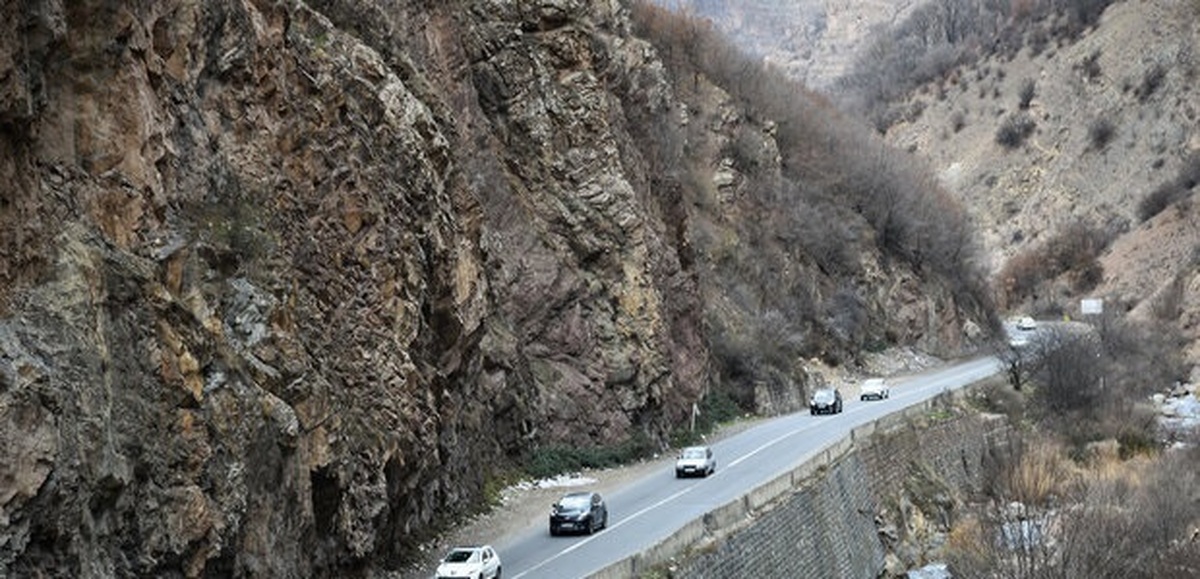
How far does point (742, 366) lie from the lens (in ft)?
170

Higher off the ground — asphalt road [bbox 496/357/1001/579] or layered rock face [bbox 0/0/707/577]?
layered rock face [bbox 0/0/707/577]

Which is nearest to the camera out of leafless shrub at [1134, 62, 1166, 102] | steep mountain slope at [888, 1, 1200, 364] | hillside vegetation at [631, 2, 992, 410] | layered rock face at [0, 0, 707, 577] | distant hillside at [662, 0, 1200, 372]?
layered rock face at [0, 0, 707, 577]

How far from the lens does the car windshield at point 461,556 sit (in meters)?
21.9

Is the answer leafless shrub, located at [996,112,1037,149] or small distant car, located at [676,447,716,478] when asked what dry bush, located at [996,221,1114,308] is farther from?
small distant car, located at [676,447,716,478]

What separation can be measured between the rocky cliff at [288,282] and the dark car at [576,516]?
2.67m

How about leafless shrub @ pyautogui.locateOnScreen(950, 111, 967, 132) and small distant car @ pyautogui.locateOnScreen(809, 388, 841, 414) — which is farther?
leafless shrub @ pyautogui.locateOnScreen(950, 111, 967, 132)

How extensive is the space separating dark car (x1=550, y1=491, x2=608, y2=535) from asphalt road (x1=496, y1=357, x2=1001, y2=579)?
21 cm

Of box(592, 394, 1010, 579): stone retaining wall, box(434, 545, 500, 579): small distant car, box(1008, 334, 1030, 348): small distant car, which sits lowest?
box(592, 394, 1010, 579): stone retaining wall

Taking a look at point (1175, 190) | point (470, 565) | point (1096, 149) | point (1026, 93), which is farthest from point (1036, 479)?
point (1026, 93)

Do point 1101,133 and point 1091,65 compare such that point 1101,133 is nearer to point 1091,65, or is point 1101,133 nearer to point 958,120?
point 1091,65

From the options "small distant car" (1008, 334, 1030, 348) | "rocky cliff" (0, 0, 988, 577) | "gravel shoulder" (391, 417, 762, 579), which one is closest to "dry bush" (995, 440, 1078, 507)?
"gravel shoulder" (391, 417, 762, 579)

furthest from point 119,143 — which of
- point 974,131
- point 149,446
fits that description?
point 974,131

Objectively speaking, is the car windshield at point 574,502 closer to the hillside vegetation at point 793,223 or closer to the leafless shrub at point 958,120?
the hillside vegetation at point 793,223

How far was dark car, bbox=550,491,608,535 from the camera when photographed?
87.8 ft
